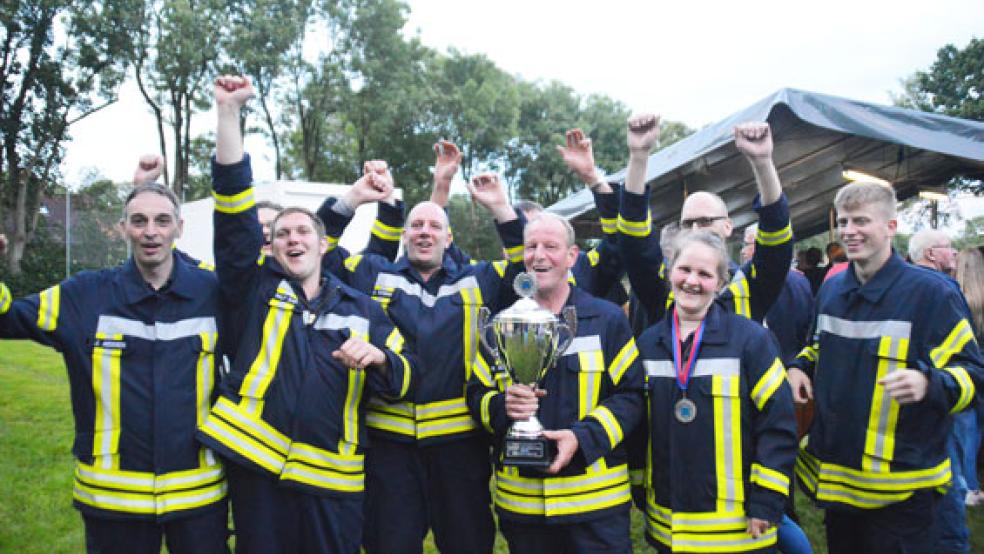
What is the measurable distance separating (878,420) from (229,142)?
2.76 metres

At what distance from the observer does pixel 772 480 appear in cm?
249

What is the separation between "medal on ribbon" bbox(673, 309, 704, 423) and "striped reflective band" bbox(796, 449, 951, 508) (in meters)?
0.73

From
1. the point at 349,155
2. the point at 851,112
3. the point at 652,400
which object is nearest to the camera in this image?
the point at 652,400

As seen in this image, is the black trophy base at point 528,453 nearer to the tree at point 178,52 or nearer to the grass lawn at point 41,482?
the grass lawn at point 41,482

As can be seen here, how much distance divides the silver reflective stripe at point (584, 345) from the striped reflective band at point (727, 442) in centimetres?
46

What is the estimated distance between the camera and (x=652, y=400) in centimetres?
276

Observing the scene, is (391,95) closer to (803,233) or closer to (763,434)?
(803,233)

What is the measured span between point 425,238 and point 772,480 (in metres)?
1.87

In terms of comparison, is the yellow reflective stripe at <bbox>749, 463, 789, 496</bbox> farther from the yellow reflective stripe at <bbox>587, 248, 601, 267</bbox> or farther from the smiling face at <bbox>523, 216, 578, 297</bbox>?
the yellow reflective stripe at <bbox>587, 248, 601, 267</bbox>

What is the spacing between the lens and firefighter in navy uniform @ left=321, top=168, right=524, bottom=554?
3.20 meters

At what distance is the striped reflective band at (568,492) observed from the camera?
2.68 m

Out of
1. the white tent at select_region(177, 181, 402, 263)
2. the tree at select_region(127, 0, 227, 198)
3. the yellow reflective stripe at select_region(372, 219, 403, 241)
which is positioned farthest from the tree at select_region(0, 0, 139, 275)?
the yellow reflective stripe at select_region(372, 219, 403, 241)

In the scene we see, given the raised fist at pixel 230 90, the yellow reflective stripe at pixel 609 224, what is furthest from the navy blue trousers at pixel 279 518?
the yellow reflective stripe at pixel 609 224

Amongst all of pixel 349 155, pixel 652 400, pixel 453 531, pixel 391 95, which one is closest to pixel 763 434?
pixel 652 400
